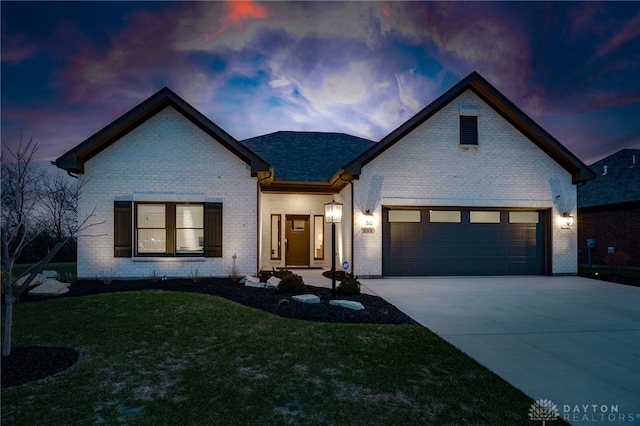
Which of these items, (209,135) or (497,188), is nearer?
(209,135)

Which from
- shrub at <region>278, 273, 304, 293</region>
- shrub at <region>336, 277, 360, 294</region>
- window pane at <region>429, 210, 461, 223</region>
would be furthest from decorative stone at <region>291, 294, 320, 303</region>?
window pane at <region>429, 210, 461, 223</region>

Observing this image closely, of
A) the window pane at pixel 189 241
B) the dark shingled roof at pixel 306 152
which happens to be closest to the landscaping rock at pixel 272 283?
the window pane at pixel 189 241

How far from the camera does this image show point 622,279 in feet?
38.7

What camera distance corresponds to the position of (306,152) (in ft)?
54.3

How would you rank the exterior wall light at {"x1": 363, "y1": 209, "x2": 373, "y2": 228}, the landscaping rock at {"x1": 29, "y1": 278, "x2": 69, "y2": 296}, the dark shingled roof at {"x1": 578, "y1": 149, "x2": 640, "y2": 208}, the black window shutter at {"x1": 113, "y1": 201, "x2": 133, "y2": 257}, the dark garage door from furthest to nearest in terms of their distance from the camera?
1. the dark shingled roof at {"x1": 578, "y1": 149, "x2": 640, "y2": 208}
2. the dark garage door
3. the exterior wall light at {"x1": 363, "y1": 209, "x2": 373, "y2": 228}
4. the black window shutter at {"x1": 113, "y1": 201, "x2": 133, "y2": 257}
5. the landscaping rock at {"x1": 29, "y1": 278, "x2": 69, "y2": 296}

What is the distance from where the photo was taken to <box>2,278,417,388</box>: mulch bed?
160 inches

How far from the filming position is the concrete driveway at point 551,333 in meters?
3.50

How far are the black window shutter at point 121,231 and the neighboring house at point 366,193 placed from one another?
31 millimetres

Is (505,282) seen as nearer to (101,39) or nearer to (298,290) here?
(298,290)

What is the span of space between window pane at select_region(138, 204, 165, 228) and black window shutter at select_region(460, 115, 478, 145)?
35.4ft

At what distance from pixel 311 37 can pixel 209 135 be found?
598 centimetres

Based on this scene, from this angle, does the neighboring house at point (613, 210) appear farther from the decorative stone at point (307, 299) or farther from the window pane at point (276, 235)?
the decorative stone at point (307, 299)

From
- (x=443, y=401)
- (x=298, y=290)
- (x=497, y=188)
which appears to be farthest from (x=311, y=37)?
(x=443, y=401)

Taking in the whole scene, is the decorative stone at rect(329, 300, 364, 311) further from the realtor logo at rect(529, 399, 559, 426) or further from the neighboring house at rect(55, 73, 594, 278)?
the neighboring house at rect(55, 73, 594, 278)
